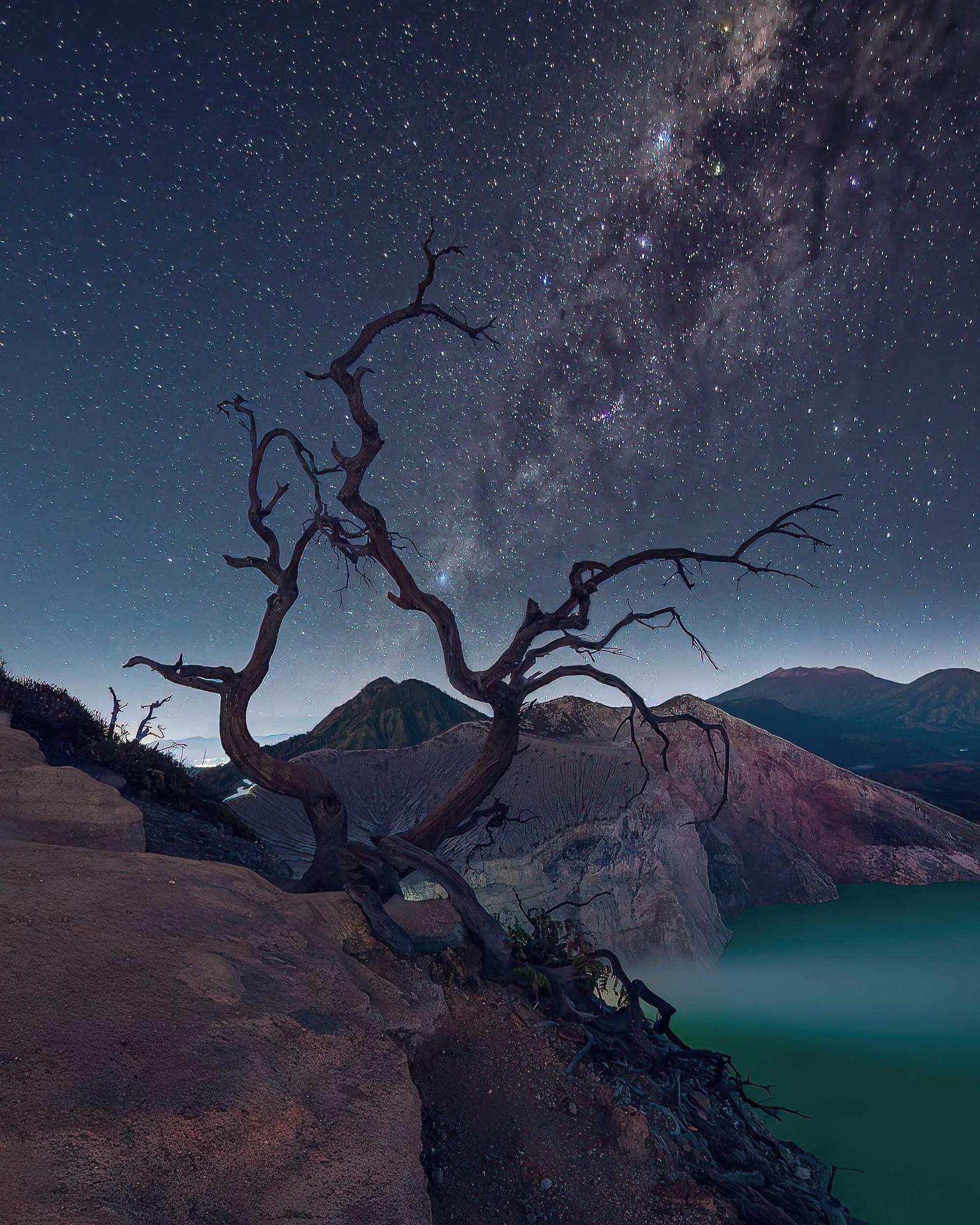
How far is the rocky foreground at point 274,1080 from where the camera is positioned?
282cm

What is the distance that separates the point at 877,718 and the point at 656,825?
5511 inches

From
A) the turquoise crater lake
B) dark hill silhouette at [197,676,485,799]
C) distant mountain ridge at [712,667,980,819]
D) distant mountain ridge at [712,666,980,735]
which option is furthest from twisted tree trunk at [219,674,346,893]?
distant mountain ridge at [712,666,980,735]

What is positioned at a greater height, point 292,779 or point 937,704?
point 937,704

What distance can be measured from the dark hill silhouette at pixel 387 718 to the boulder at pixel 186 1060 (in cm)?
5205

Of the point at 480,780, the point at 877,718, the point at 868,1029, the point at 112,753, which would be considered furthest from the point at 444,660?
the point at 877,718

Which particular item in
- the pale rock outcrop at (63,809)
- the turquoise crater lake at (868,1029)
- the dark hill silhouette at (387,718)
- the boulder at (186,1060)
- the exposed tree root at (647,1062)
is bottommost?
the turquoise crater lake at (868,1029)

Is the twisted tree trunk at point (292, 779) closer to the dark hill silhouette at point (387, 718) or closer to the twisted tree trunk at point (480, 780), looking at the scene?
the twisted tree trunk at point (480, 780)

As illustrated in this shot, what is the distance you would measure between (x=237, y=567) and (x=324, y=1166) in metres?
6.78

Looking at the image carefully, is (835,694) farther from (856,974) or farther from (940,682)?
Result: (856,974)

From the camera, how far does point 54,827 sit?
19.9ft

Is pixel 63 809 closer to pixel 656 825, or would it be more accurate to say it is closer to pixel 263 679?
pixel 263 679

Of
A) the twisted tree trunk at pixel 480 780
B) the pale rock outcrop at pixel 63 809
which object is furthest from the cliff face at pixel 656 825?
the pale rock outcrop at pixel 63 809

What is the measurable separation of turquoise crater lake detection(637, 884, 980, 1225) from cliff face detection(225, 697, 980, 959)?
5.36 ft

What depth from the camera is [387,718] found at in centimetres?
6875
